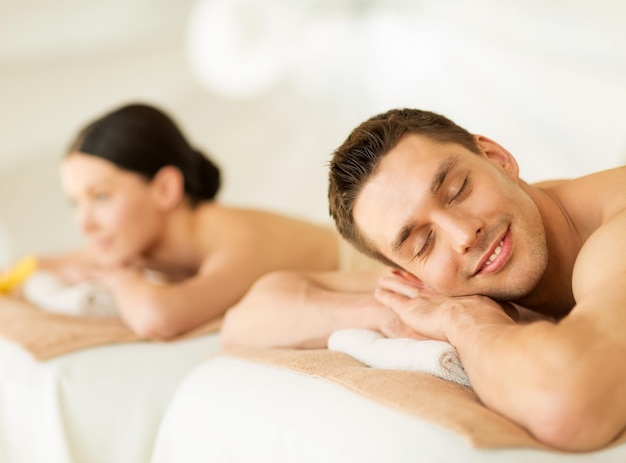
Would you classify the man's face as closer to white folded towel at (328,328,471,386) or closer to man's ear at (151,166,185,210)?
white folded towel at (328,328,471,386)

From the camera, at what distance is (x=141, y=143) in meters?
2.38

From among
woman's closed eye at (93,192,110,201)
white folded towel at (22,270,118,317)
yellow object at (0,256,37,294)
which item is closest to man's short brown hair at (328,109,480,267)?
white folded towel at (22,270,118,317)

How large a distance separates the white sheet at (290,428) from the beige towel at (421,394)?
11mm

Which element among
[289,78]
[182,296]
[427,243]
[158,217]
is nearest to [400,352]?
[427,243]

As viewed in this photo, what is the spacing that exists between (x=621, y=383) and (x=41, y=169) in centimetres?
371

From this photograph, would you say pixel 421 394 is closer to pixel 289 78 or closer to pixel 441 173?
pixel 441 173

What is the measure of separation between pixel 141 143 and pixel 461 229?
143cm

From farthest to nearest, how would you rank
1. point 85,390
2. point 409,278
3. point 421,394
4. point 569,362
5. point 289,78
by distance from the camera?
1. point 289,78
2. point 85,390
3. point 409,278
4. point 421,394
5. point 569,362

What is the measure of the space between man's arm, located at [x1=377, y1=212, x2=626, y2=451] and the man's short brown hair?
11.8 inches

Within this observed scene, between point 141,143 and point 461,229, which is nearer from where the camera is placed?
point 461,229

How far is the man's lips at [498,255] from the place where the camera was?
1.19 m

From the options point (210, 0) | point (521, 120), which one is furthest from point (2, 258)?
point (521, 120)

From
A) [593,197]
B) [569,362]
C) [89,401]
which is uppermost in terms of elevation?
[593,197]

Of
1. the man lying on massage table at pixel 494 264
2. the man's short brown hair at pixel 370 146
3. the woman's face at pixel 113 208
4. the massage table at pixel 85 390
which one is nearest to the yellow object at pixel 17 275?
the woman's face at pixel 113 208
